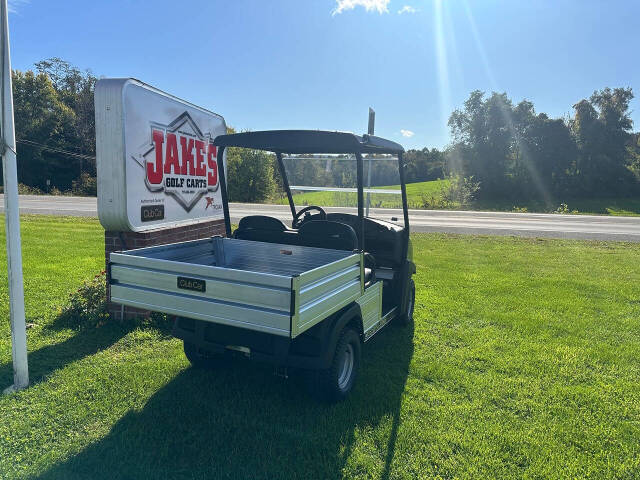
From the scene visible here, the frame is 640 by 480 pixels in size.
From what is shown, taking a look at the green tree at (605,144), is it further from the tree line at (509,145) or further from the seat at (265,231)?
the seat at (265,231)

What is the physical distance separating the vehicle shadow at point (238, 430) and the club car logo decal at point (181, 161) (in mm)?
2298

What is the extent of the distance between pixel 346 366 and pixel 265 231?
1506 millimetres

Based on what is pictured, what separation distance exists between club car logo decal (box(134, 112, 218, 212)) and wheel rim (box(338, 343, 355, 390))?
2884mm

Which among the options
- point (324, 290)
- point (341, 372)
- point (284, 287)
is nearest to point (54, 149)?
point (341, 372)

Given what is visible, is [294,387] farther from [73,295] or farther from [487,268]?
[487,268]

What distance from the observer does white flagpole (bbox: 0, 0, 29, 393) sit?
3.02 m

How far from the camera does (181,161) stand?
17.4ft

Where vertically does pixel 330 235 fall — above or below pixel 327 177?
below

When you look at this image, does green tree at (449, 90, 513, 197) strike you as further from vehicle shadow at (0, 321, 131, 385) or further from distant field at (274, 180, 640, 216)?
vehicle shadow at (0, 321, 131, 385)

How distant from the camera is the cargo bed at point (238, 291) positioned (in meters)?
2.51

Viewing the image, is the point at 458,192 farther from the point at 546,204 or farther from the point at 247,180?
the point at 247,180

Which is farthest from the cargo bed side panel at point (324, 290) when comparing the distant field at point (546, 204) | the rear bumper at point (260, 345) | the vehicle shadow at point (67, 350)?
the distant field at point (546, 204)

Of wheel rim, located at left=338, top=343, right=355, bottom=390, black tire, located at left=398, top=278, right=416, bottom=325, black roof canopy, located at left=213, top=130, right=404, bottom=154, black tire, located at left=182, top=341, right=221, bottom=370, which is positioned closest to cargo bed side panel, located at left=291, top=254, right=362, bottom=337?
wheel rim, located at left=338, top=343, right=355, bottom=390

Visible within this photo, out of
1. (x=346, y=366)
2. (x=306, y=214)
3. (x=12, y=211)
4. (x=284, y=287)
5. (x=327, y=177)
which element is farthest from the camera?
(x=327, y=177)
